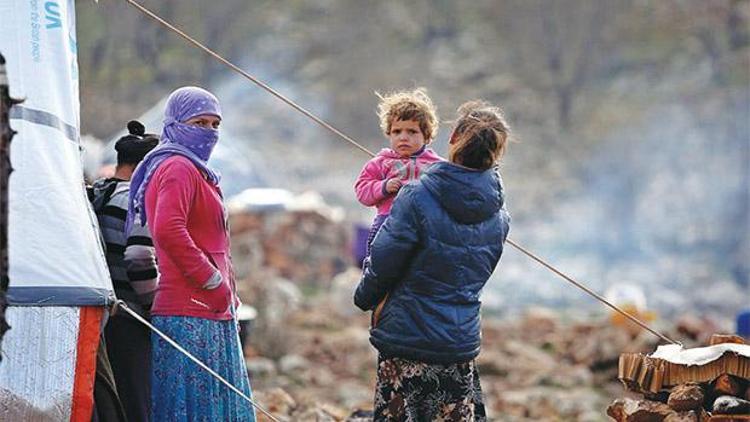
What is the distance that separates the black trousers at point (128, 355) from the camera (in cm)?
504

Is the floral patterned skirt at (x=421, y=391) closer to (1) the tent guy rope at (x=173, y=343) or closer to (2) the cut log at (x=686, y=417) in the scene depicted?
(1) the tent guy rope at (x=173, y=343)

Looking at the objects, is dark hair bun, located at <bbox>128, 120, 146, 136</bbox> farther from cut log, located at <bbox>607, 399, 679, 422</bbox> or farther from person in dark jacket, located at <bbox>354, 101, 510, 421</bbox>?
cut log, located at <bbox>607, 399, 679, 422</bbox>

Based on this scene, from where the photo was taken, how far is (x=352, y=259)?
63.0 ft

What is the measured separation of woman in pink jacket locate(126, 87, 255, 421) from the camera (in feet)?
15.6

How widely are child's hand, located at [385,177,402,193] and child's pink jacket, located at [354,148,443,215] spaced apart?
19mm

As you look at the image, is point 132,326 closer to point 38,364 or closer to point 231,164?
point 38,364

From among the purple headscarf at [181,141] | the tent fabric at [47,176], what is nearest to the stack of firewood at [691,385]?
the purple headscarf at [181,141]

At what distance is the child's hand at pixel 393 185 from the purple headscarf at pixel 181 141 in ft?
2.08

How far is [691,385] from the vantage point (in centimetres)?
529

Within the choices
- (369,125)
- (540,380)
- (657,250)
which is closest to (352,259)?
(540,380)

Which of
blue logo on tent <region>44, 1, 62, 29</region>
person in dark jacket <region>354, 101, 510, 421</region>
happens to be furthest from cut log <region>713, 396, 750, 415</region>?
blue logo on tent <region>44, 1, 62, 29</region>

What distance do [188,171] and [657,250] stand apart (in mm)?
22566

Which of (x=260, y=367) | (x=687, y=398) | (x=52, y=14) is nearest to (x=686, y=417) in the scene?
(x=687, y=398)

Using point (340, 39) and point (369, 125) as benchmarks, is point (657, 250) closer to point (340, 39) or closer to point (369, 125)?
point (369, 125)
